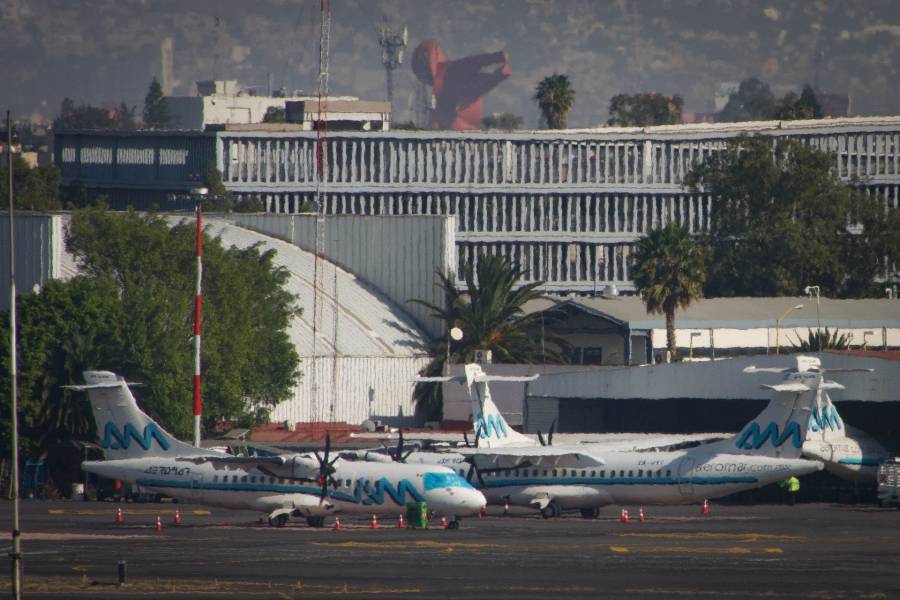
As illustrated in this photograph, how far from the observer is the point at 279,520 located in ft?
244

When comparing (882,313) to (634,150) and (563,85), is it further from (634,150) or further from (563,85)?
(563,85)

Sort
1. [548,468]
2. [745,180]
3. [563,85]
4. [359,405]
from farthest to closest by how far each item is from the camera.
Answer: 1. [563,85]
2. [745,180]
3. [359,405]
4. [548,468]

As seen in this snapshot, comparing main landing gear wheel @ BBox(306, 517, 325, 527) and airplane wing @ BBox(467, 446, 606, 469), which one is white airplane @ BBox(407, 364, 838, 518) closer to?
airplane wing @ BBox(467, 446, 606, 469)

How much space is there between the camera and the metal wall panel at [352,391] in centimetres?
11788

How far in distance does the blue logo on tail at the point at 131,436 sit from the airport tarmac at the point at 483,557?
3.31m

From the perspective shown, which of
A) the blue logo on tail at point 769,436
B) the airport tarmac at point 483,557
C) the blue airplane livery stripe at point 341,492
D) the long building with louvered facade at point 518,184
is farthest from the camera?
the long building with louvered facade at point 518,184

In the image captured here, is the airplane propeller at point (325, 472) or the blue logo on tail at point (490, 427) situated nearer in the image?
the airplane propeller at point (325, 472)

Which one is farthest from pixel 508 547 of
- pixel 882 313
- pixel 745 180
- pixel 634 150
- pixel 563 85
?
pixel 563 85

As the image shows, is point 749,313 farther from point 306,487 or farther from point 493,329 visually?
point 306,487

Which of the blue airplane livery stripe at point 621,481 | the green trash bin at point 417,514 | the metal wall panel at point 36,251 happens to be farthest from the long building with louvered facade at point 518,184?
the green trash bin at point 417,514

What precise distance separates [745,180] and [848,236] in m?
10.3

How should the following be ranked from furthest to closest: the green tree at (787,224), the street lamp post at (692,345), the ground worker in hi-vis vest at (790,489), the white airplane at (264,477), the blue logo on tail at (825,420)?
the green tree at (787,224)
the street lamp post at (692,345)
the ground worker in hi-vis vest at (790,489)
the blue logo on tail at (825,420)
the white airplane at (264,477)

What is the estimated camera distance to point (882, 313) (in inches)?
5074

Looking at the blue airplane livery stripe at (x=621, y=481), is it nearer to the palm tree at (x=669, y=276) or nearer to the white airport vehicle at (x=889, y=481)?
the white airport vehicle at (x=889, y=481)
